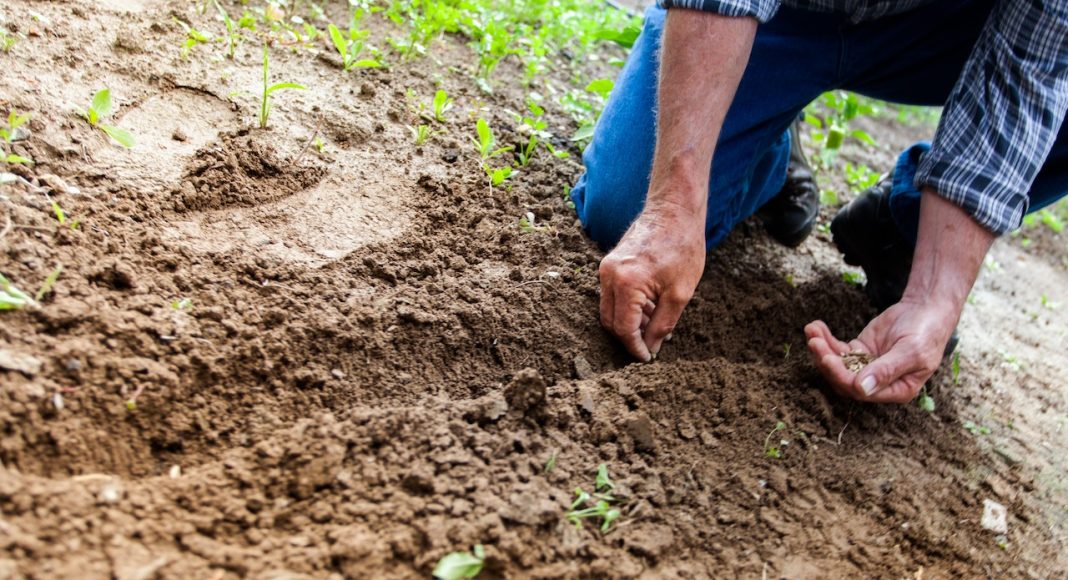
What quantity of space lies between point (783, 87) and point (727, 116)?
0.19 metres

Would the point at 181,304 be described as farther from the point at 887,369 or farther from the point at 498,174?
the point at 887,369

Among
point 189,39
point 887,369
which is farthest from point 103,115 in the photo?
point 887,369

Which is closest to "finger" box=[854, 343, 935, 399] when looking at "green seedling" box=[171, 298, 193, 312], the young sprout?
the young sprout

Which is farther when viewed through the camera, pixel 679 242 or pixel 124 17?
pixel 124 17

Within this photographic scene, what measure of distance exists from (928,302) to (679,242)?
690mm

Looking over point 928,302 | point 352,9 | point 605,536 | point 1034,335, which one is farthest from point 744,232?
point 352,9

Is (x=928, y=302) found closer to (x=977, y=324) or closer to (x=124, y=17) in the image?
(x=977, y=324)

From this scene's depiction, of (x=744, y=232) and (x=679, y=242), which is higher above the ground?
(x=679, y=242)

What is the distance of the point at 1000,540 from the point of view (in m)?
1.80

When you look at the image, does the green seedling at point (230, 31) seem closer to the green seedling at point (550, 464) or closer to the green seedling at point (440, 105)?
the green seedling at point (440, 105)

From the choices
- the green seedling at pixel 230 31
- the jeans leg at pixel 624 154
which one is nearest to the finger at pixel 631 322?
the jeans leg at pixel 624 154

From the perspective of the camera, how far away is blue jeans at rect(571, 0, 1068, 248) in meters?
2.22

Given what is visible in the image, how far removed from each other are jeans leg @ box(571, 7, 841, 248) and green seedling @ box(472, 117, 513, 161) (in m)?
0.27

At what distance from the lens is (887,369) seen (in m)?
1.86
